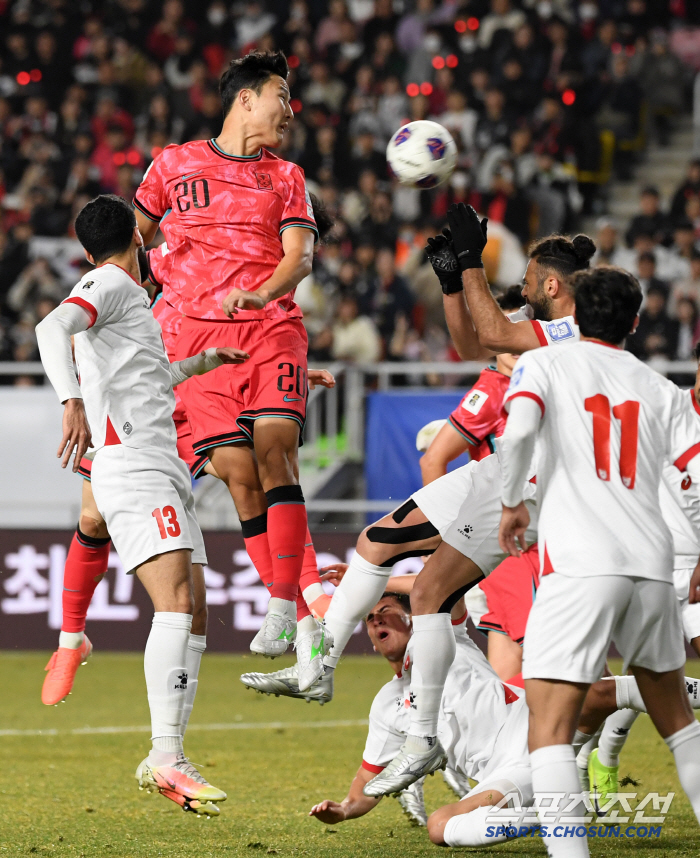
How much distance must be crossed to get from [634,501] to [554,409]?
38 cm

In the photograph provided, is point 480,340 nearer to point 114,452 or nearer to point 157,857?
point 114,452

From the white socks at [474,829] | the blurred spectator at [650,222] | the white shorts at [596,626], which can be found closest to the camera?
the white shorts at [596,626]

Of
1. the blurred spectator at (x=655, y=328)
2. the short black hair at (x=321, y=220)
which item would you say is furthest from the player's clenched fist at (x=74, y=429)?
the blurred spectator at (x=655, y=328)

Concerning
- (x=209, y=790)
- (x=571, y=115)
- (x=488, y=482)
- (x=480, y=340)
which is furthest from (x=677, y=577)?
(x=571, y=115)

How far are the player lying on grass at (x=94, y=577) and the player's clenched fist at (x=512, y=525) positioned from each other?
1.58m

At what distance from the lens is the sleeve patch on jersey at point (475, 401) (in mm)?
6359

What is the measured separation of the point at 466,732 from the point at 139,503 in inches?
65.7

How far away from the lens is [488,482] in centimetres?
521

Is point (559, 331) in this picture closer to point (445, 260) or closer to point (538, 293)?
point (538, 293)

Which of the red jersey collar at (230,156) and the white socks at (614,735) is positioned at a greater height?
the red jersey collar at (230,156)

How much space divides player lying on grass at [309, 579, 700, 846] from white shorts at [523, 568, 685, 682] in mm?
1089

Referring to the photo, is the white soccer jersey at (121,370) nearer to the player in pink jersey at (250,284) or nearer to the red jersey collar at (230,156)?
the player in pink jersey at (250,284)

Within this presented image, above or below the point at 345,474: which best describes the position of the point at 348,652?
below

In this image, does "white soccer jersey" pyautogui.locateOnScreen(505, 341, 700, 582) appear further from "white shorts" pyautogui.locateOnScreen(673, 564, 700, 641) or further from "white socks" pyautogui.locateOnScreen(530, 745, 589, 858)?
"white shorts" pyautogui.locateOnScreen(673, 564, 700, 641)
